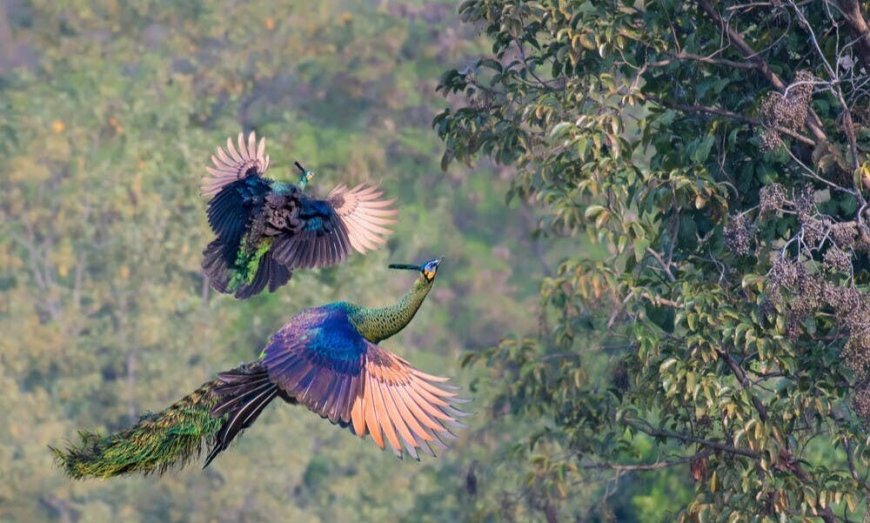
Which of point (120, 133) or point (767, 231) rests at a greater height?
point (120, 133)

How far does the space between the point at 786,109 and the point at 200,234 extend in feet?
63.1

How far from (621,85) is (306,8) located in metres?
23.8

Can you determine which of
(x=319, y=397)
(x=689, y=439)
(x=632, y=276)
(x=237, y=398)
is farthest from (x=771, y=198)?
(x=237, y=398)

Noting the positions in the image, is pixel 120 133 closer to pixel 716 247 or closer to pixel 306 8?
pixel 306 8

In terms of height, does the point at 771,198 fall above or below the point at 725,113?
below

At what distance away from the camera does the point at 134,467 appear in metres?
8.88

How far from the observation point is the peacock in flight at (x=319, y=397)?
8.31 m

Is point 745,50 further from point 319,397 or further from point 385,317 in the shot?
point 319,397

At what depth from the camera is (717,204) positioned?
10516 mm

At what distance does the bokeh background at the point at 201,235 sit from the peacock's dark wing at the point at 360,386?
14.8m

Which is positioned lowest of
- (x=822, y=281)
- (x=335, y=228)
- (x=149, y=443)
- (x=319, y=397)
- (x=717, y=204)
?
(x=822, y=281)

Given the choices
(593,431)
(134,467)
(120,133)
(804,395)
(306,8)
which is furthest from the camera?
(306,8)

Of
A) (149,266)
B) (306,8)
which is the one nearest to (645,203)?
(149,266)

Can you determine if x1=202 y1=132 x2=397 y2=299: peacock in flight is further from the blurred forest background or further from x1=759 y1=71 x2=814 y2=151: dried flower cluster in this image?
the blurred forest background
